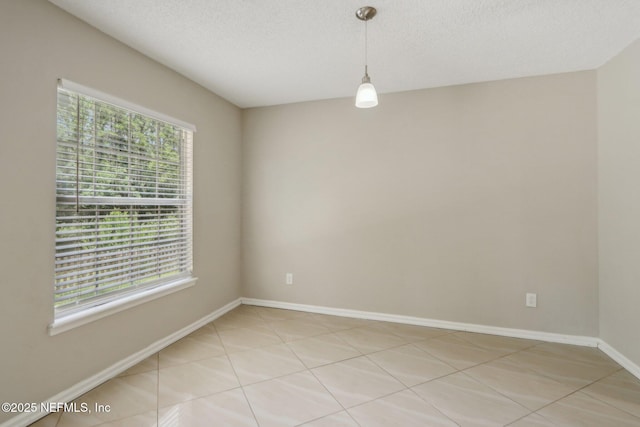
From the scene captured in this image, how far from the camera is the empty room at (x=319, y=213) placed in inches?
72.7

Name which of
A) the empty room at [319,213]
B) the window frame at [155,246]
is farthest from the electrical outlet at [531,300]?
the window frame at [155,246]

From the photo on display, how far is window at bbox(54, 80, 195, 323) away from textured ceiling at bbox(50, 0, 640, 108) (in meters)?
0.58

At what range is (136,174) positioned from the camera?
2.49 meters

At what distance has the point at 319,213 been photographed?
11.9 ft

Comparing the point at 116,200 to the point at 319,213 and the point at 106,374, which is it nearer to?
the point at 106,374

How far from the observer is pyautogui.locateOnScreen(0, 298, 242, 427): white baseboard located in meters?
1.71

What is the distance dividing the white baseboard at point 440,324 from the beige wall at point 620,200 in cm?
23

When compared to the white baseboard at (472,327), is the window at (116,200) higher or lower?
higher

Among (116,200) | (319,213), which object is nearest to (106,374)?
(116,200)

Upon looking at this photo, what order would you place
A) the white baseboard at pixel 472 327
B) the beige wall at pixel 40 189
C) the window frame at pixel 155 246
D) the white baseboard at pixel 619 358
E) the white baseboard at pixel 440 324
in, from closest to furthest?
the beige wall at pixel 40 189 → the window frame at pixel 155 246 → the white baseboard at pixel 619 358 → the white baseboard at pixel 472 327 → the white baseboard at pixel 440 324

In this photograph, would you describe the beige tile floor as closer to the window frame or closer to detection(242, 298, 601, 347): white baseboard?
detection(242, 298, 601, 347): white baseboard

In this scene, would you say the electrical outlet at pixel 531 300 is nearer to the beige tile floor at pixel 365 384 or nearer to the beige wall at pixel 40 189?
the beige tile floor at pixel 365 384

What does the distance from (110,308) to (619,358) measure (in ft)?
13.0

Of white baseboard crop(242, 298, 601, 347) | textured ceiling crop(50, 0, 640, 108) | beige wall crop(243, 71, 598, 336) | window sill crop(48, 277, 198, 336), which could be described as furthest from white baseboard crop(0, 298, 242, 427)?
textured ceiling crop(50, 0, 640, 108)
